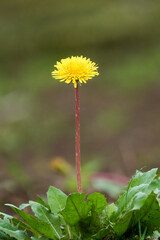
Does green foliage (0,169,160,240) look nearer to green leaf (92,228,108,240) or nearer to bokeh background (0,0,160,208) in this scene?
green leaf (92,228,108,240)

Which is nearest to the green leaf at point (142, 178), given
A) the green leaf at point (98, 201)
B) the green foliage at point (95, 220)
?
the green foliage at point (95, 220)

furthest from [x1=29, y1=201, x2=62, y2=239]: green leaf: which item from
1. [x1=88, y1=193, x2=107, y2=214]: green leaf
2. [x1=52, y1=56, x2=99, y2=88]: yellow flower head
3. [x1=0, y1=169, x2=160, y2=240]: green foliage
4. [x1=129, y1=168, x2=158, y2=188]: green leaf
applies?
[x1=52, y1=56, x2=99, y2=88]: yellow flower head

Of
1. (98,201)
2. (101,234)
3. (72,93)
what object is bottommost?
(101,234)

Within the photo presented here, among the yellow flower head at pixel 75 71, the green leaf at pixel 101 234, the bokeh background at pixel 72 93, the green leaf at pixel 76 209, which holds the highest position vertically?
the bokeh background at pixel 72 93

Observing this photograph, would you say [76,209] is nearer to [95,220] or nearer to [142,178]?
[95,220]

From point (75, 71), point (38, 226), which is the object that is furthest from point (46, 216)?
point (75, 71)

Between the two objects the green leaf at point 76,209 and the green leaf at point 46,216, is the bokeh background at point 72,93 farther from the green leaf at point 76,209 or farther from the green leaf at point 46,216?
the green leaf at point 76,209

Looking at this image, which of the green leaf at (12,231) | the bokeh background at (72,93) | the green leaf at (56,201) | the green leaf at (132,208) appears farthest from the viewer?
the bokeh background at (72,93)

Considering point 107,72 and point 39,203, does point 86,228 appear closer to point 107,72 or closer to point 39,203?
point 39,203

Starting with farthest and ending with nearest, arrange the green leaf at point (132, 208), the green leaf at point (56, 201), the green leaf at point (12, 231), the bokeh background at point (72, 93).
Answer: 1. the bokeh background at point (72, 93)
2. the green leaf at point (56, 201)
3. the green leaf at point (12, 231)
4. the green leaf at point (132, 208)
